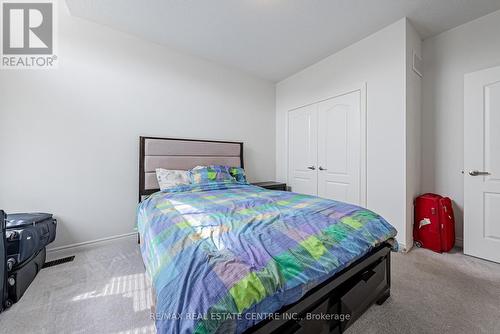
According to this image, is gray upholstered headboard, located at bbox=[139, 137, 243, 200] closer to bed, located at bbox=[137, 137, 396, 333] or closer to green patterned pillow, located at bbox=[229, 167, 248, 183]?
green patterned pillow, located at bbox=[229, 167, 248, 183]

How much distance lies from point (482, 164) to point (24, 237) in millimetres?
4307

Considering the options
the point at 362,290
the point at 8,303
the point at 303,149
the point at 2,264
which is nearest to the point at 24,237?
the point at 2,264

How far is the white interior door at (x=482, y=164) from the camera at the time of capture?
2.06 metres

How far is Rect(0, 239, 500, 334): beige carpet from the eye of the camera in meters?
1.28

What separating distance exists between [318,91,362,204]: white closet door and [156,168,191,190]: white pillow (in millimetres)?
2101

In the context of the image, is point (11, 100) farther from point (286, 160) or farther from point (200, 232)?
point (286, 160)

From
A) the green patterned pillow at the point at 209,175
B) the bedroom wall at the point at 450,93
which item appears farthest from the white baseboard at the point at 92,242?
the bedroom wall at the point at 450,93

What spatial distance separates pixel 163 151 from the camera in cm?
273

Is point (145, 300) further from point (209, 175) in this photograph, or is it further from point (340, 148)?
point (340, 148)

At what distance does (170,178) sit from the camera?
250 centimetres

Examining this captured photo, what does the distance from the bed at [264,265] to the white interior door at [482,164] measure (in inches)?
60.7

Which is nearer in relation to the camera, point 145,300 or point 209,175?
point 145,300

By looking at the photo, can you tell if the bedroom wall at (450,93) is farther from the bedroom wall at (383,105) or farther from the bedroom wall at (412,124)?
the bedroom wall at (383,105)

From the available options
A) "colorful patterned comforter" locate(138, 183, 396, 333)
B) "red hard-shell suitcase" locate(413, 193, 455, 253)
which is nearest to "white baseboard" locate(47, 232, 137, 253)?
"colorful patterned comforter" locate(138, 183, 396, 333)
